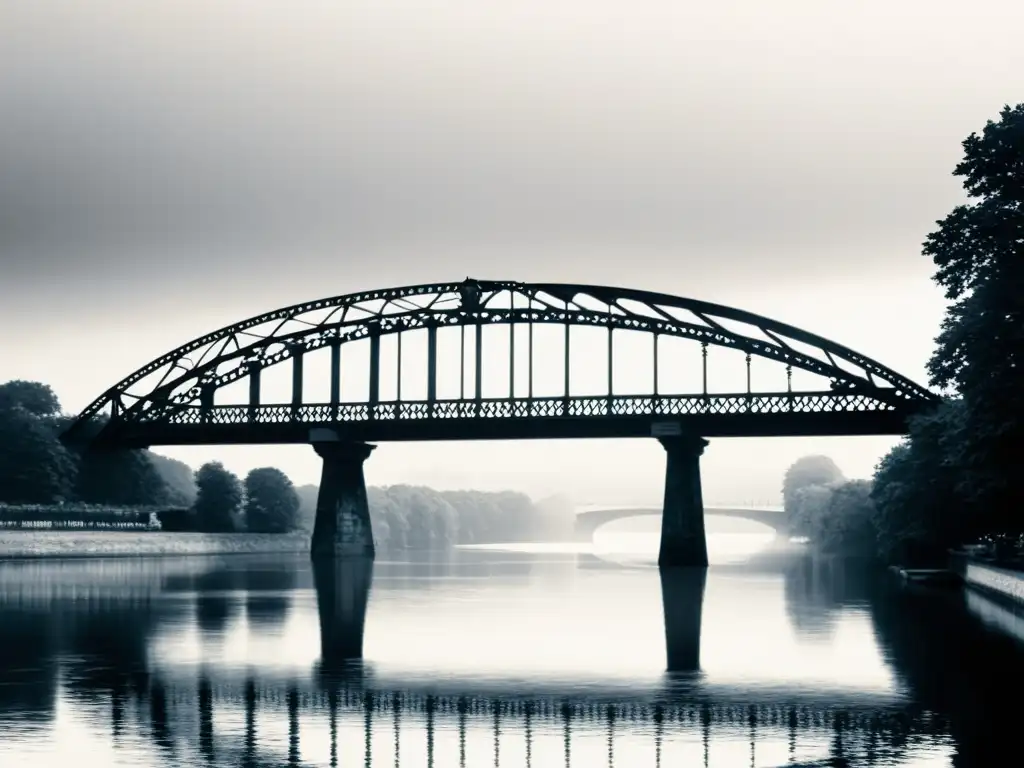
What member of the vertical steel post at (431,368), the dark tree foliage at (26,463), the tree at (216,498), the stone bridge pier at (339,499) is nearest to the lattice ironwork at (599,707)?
the vertical steel post at (431,368)

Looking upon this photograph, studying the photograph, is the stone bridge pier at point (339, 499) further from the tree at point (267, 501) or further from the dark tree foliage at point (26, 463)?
the tree at point (267, 501)

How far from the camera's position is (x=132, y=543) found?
436 feet

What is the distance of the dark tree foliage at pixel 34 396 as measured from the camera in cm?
15938

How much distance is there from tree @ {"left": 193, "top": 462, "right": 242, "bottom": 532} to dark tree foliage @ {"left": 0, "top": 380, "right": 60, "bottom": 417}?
18.6 meters

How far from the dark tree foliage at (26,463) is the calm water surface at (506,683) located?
269 ft

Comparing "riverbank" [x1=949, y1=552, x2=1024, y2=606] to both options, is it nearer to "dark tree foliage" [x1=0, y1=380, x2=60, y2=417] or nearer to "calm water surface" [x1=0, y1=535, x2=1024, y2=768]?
"calm water surface" [x1=0, y1=535, x2=1024, y2=768]

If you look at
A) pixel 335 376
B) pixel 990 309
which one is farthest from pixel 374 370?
pixel 990 309

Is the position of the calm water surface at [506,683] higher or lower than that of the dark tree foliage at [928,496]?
lower

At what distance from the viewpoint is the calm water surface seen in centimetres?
2238

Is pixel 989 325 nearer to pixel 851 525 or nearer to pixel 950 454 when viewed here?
pixel 950 454

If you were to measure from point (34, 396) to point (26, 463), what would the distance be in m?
23.6

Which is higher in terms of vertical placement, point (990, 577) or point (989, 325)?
point (989, 325)

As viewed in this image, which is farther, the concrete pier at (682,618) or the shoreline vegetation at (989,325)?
the shoreline vegetation at (989,325)

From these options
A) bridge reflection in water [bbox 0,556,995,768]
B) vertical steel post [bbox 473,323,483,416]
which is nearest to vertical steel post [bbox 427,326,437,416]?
vertical steel post [bbox 473,323,483,416]
